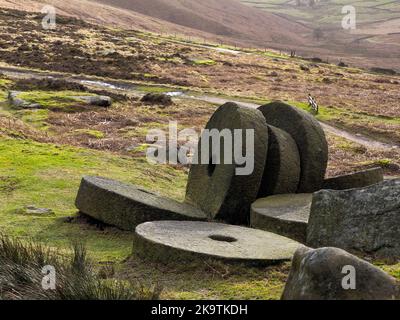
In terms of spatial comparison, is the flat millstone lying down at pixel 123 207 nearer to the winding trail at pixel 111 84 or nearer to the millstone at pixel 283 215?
the millstone at pixel 283 215

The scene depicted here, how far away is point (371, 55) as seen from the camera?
518ft

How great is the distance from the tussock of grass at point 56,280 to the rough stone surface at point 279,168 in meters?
7.94

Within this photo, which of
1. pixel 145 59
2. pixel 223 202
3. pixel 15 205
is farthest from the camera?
pixel 145 59

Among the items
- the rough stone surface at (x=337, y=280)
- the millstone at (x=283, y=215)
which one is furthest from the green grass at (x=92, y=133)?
the rough stone surface at (x=337, y=280)

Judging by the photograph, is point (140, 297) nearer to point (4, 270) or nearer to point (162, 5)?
point (4, 270)

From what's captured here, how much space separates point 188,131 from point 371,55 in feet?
441

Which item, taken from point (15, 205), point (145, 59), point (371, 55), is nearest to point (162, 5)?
point (371, 55)

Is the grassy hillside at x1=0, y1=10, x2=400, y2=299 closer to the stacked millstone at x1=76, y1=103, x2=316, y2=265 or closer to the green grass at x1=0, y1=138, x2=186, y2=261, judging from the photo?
the green grass at x1=0, y1=138, x2=186, y2=261

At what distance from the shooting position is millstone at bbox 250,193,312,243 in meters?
13.4

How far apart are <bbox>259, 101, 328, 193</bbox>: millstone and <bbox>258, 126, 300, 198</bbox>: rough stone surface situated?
54 cm

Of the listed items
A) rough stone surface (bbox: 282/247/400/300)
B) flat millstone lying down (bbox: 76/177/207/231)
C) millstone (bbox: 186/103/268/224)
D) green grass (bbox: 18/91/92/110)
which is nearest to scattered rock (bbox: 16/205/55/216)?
flat millstone lying down (bbox: 76/177/207/231)

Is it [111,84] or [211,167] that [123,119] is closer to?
[111,84]

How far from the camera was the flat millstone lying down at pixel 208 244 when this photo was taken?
10266 millimetres

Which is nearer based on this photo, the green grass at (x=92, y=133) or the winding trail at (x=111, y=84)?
the green grass at (x=92, y=133)
